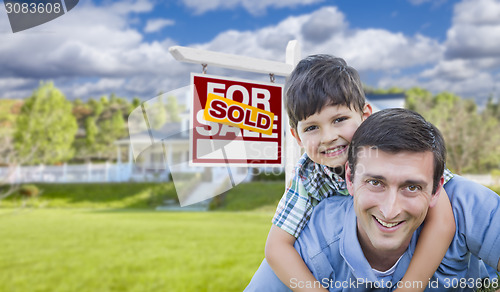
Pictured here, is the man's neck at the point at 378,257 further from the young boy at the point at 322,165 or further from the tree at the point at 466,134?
the tree at the point at 466,134

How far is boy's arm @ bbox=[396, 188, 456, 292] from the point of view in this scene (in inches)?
61.7

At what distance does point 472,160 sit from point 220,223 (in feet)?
31.2

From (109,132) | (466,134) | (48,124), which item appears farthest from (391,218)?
(109,132)

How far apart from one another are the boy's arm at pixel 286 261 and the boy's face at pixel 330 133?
339 mm

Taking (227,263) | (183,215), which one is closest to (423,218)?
(227,263)

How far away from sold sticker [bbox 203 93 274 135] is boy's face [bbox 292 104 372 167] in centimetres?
76

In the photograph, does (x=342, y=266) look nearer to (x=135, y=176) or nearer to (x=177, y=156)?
(x=177, y=156)

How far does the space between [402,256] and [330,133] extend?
51cm

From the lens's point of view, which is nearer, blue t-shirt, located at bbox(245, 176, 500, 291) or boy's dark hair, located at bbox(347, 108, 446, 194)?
boy's dark hair, located at bbox(347, 108, 446, 194)

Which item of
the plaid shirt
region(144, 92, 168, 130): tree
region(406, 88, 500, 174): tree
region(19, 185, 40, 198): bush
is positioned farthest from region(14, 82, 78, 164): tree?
the plaid shirt

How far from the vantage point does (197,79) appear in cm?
233

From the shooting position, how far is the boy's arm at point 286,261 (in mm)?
1675

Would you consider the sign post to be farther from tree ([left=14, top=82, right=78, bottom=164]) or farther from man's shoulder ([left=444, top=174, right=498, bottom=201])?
tree ([left=14, top=82, right=78, bottom=164])

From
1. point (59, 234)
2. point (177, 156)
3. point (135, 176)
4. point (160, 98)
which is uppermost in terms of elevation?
point (160, 98)
